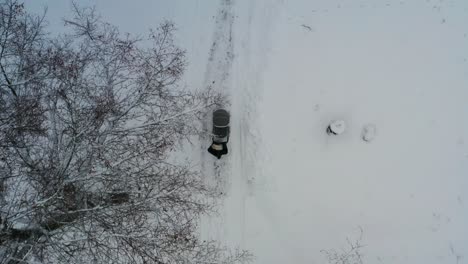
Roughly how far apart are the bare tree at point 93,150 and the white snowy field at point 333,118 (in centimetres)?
94

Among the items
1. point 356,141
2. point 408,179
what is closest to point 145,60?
point 356,141

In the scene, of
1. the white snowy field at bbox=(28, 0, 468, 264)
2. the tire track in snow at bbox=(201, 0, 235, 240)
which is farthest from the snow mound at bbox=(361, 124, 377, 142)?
the tire track in snow at bbox=(201, 0, 235, 240)

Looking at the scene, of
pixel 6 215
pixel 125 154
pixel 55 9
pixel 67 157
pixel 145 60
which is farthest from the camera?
pixel 55 9

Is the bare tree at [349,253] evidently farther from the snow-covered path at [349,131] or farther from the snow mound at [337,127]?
the snow mound at [337,127]

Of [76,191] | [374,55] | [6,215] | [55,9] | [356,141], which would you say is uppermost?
[55,9]

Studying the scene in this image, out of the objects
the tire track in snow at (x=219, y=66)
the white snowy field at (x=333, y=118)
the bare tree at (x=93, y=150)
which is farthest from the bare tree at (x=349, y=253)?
the tire track in snow at (x=219, y=66)

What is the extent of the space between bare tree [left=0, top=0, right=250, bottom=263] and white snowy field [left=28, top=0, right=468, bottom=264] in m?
0.94

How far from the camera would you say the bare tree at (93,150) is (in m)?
10.7

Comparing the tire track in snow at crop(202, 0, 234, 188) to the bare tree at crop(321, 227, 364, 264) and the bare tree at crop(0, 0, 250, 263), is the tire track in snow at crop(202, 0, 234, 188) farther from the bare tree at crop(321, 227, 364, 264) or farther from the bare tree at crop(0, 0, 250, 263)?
the bare tree at crop(321, 227, 364, 264)

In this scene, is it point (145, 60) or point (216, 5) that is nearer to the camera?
point (145, 60)

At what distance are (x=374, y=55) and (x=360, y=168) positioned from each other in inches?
136

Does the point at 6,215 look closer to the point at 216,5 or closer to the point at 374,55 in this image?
the point at 216,5

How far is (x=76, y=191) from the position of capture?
35.9 ft

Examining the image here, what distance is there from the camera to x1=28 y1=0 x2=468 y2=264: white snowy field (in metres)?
13.7
